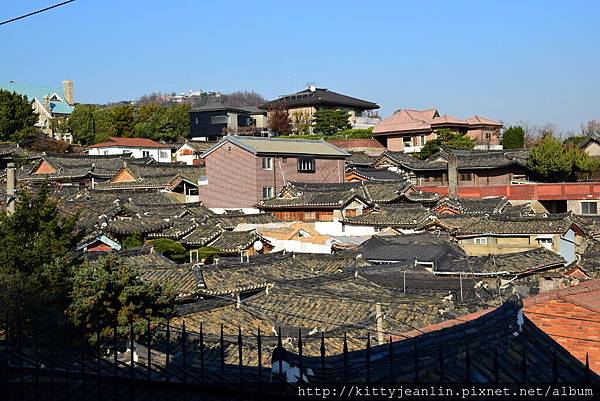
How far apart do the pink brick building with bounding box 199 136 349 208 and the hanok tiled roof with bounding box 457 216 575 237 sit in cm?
1141

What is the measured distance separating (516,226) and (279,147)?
14421mm

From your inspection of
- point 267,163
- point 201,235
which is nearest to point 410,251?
point 201,235

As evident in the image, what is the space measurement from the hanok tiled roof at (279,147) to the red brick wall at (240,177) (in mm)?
310

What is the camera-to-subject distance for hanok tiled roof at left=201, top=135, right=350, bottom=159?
3528 centimetres

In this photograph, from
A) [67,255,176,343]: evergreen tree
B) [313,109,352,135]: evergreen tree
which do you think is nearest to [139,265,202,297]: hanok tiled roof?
[67,255,176,343]: evergreen tree

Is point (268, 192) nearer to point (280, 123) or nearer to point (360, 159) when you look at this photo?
point (360, 159)

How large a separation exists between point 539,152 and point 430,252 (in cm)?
2015

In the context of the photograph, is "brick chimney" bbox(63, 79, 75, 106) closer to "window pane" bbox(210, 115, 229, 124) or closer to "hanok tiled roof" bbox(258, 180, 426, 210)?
"window pane" bbox(210, 115, 229, 124)

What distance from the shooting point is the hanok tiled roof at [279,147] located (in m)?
35.3

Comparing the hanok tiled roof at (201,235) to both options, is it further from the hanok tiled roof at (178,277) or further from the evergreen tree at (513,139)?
the evergreen tree at (513,139)

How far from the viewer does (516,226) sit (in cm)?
2656

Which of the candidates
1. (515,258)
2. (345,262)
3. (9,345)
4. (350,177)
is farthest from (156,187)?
(9,345)

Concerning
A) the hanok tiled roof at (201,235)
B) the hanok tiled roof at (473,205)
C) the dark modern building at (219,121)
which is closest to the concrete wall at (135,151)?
the dark modern building at (219,121)

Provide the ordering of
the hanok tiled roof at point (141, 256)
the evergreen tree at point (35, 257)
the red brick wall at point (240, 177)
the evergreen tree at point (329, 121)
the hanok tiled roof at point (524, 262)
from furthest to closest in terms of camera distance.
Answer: the evergreen tree at point (329, 121), the red brick wall at point (240, 177), the hanok tiled roof at point (524, 262), the hanok tiled roof at point (141, 256), the evergreen tree at point (35, 257)
